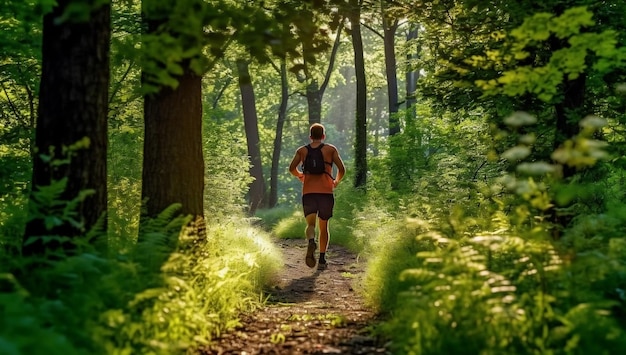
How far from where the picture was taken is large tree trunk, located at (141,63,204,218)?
635 centimetres

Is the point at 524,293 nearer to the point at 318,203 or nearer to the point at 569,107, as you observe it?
the point at 569,107

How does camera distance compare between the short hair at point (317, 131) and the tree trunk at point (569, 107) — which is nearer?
the tree trunk at point (569, 107)

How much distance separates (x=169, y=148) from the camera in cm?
635

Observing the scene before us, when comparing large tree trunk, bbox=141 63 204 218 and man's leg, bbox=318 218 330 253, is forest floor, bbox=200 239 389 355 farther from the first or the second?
large tree trunk, bbox=141 63 204 218

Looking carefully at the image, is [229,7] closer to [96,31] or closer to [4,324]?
[96,31]

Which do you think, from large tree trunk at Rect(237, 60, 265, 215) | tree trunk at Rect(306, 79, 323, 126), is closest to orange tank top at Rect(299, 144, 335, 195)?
large tree trunk at Rect(237, 60, 265, 215)

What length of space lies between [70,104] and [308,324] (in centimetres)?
307

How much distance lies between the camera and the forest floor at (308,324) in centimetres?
502

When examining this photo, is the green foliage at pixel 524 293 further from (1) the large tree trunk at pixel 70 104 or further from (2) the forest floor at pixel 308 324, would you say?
(1) the large tree trunk at pixel 70 104

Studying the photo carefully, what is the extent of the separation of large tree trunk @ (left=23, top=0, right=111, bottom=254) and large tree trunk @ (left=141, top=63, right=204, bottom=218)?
4.69ft

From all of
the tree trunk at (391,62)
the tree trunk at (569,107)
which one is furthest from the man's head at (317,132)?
the tree trunk at (391,62)

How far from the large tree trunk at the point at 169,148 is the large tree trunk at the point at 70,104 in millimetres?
1430

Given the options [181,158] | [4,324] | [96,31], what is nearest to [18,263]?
[4,324]

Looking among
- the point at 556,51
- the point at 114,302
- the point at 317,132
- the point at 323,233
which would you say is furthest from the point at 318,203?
the point at 114,302
